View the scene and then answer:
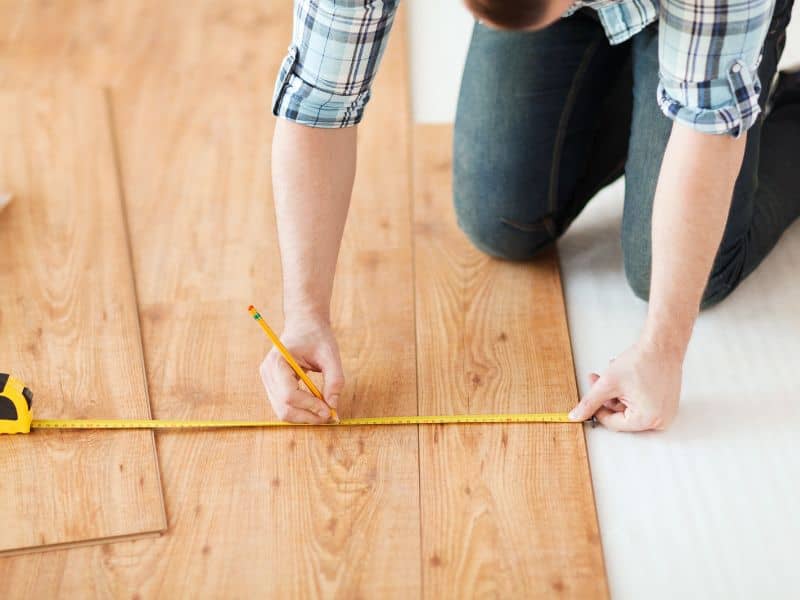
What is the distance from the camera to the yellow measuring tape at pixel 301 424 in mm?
1729

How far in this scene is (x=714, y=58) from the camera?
4.65 ft

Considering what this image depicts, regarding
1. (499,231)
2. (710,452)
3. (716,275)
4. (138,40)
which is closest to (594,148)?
(499,231)

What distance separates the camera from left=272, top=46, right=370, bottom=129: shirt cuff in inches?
61.3

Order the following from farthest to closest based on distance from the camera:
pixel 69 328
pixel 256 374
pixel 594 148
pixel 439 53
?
1. pixel 439 53
2. pixel 594 148
3. pixel 69 328
4. pixel 256 374

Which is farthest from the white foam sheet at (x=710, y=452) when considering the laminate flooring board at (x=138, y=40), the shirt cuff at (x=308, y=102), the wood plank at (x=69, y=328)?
the laminate flooring board at (x=138, y=40)

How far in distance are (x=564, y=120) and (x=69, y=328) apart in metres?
1.13

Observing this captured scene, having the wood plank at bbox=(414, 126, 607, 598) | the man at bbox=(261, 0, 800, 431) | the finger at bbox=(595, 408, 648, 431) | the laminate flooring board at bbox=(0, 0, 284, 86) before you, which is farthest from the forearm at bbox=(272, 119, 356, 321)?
the laminate flooring board at bbox=(0, 0, 284, 86)

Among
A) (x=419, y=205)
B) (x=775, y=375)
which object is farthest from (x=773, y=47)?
(x=419, y=205)

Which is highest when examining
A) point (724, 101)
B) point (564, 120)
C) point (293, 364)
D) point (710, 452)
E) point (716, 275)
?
point (724, 101)

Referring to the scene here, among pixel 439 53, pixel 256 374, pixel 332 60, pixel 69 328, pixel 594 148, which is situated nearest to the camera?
pixel 332 60

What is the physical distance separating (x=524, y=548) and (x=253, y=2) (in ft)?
7.54

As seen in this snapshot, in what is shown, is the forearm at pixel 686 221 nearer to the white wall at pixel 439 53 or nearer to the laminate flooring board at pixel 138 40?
the white wall at pixel 439 53

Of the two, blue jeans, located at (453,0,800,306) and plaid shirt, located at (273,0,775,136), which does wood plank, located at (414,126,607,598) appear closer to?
blue jeans, located at (453,0,800,306)

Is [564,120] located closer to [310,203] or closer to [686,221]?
[686,221]
